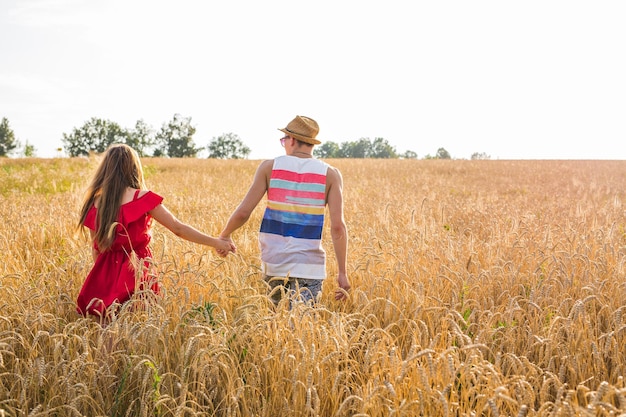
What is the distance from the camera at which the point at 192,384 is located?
2797 millimetres

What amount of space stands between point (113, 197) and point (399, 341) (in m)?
2.15

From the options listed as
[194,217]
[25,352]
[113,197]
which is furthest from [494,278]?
[194,217]

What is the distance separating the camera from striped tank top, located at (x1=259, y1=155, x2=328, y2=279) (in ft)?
12.2

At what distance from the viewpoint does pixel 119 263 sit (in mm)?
3805

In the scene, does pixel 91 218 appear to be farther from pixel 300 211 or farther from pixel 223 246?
pixel 300 211

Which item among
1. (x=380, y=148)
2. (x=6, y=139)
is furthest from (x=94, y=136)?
(x=380, y=148)

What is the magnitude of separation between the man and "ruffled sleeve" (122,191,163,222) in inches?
30.6

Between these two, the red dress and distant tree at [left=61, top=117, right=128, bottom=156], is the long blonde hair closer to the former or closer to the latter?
the red dress

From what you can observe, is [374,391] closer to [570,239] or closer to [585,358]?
[585,358]

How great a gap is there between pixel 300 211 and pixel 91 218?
148 centimetres

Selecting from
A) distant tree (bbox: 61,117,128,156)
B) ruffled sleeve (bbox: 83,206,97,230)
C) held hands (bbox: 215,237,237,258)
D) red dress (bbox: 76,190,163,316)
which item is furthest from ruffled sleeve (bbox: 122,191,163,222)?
distant tree (bbox: 61,117,128,156)

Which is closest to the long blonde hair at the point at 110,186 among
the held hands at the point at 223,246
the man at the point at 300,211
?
the held hands at the point at 223,246

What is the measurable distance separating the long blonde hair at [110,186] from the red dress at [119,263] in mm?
64

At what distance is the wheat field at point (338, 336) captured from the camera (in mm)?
2537
